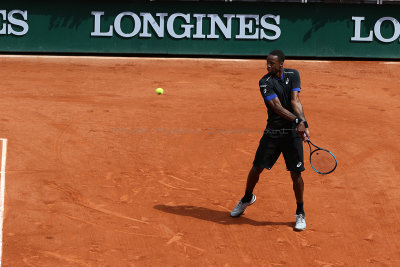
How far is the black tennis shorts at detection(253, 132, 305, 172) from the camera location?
28.5 feet

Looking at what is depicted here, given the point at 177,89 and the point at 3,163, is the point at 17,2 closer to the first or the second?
the point at 177,89

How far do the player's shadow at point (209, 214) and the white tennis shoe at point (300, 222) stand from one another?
7.8 inches

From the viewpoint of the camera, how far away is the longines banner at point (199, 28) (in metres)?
21.2

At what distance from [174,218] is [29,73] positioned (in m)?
11.0

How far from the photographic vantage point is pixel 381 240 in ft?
28.5

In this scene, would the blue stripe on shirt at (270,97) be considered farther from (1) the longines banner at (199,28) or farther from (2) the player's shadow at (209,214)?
(1) the longines banner at (199,28)

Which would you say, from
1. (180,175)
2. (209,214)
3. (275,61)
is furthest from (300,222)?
(180,175)

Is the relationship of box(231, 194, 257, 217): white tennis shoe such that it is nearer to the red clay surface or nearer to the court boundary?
the red clay surface

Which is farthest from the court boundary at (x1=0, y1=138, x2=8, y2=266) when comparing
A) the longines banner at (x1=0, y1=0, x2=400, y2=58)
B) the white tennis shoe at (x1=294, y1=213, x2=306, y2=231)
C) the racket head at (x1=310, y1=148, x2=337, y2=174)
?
the longines banner at (x1=0, y1=0, x2=400, y2=58)

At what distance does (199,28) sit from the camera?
2134 centimetres

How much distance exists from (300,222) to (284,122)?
134 cm

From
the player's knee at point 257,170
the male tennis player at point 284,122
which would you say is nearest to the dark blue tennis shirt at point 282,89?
the male tennis player at point 284,122

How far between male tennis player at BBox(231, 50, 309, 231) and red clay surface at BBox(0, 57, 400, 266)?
33.9 inches

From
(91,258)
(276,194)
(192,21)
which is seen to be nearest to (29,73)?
(192,21)
